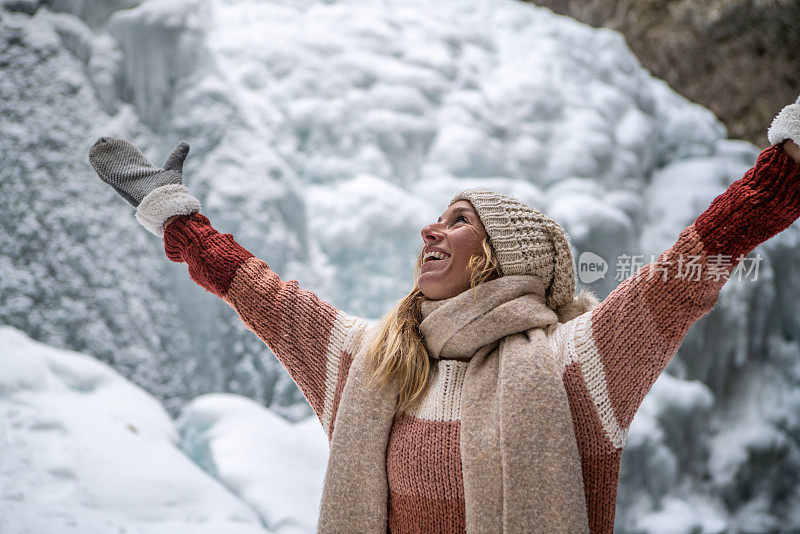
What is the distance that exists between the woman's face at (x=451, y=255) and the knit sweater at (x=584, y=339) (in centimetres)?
13

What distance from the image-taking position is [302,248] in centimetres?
308

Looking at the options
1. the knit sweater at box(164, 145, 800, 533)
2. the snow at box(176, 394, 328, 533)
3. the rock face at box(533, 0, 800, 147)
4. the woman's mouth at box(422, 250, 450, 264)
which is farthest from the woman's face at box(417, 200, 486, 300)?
the rock face at box(533, 0, 800, 147)

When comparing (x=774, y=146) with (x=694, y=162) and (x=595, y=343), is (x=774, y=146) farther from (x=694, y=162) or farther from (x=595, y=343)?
(x=694, y=162)

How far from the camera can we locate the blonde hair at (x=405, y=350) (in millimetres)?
1031

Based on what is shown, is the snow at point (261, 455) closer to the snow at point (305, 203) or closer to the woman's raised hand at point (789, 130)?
the snow at point (305, 203)

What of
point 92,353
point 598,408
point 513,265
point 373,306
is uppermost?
point 513,265

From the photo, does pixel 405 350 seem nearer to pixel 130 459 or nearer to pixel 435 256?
pixel 435 256

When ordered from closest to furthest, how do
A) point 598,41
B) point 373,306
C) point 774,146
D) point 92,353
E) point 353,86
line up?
point 774,146
point 92,353
point 373,306
point 353,86
point 598,41

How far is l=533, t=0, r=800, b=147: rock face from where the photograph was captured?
4082 mm

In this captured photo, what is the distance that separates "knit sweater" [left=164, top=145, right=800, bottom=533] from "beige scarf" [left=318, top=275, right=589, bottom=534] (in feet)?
0.11

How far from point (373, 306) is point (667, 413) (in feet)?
5.18

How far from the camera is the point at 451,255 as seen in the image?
1092 millimetres

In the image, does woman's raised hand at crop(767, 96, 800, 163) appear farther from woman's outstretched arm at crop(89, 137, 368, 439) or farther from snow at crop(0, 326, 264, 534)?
snow at crop(0, 326, 264, 534)

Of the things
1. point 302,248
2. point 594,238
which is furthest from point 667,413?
point 302,248
